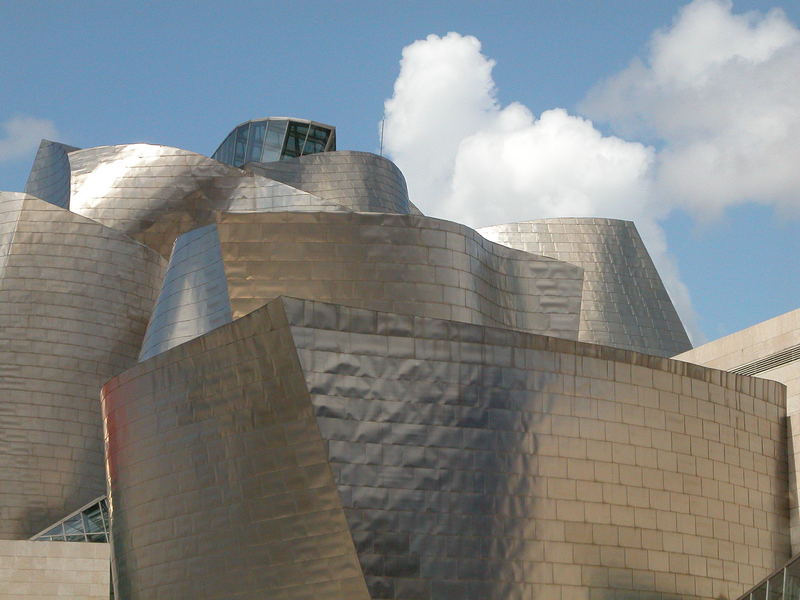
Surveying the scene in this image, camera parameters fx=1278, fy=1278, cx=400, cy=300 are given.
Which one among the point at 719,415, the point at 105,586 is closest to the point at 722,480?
the point at 719,415

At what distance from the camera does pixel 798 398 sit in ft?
86.8

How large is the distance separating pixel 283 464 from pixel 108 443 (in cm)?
576

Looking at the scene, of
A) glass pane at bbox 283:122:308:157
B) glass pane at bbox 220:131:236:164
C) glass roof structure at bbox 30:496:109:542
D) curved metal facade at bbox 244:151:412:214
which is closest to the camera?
glass roof structure at bbox 30:496:109:542

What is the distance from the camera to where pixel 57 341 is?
35.2m

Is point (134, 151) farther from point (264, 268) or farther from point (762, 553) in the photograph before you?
point (762, 553)

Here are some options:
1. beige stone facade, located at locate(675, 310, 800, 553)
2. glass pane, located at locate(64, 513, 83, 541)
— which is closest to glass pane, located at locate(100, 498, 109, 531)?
glass pane, located at locate(64, 513, 83, 541)

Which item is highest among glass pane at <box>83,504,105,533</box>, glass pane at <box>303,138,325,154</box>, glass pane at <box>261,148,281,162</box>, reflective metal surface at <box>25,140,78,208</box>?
glass pane at <box>303,138,325,154</box>

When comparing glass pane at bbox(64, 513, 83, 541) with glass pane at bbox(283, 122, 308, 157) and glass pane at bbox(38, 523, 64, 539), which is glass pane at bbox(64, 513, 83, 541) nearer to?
glass pane at bbox(38, 523, 64, 539)

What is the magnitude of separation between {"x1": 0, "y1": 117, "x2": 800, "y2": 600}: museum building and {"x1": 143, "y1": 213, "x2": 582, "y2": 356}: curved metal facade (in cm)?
4

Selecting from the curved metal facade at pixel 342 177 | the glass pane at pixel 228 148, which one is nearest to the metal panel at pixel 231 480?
the curved metal facade at pixel 342 177

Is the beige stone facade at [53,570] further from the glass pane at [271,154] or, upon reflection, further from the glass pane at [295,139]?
the glass pane at [295,139]

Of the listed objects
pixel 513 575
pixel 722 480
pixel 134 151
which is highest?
pixel 134 151

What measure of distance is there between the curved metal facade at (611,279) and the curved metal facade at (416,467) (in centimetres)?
1495

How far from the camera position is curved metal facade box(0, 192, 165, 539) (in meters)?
34.6
